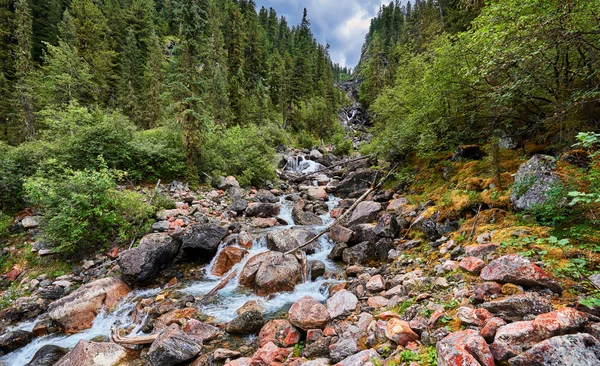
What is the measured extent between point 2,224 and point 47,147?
348 cm

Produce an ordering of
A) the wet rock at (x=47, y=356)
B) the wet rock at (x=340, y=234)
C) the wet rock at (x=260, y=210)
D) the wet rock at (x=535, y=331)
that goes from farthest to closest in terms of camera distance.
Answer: the wet rock at (x=260, y=210), the wet rock at (x=340, y=234), the wet rock at (x=47, y=356), the wet rock at (x=535, y=331)

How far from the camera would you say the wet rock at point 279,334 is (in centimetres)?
507

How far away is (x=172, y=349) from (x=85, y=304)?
12.3 feet

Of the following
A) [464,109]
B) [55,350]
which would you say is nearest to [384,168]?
[464,109]

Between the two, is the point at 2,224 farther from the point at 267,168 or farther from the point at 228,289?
the point at 267,168

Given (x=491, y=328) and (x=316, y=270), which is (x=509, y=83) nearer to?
(x=491, y=328)

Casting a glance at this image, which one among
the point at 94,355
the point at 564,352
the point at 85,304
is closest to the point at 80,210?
the point at 85,304

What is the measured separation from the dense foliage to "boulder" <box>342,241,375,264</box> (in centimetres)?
462

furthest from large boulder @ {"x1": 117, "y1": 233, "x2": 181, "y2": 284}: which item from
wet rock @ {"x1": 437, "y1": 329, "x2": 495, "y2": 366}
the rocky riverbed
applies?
wet rock @ {"x1": 437, "y1": 329, "x2": 495, "y2": 366}

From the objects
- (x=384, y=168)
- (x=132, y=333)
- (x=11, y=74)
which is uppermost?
(x=11, y=74)

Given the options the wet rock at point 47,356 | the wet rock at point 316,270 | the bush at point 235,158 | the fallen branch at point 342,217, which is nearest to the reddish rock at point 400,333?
the wet rock at point 316,270

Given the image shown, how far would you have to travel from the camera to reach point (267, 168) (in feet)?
60.7

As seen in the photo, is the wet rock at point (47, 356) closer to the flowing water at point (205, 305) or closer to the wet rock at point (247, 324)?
the flowing water at point (205, 305)

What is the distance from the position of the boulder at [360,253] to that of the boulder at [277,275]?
1809 mm
